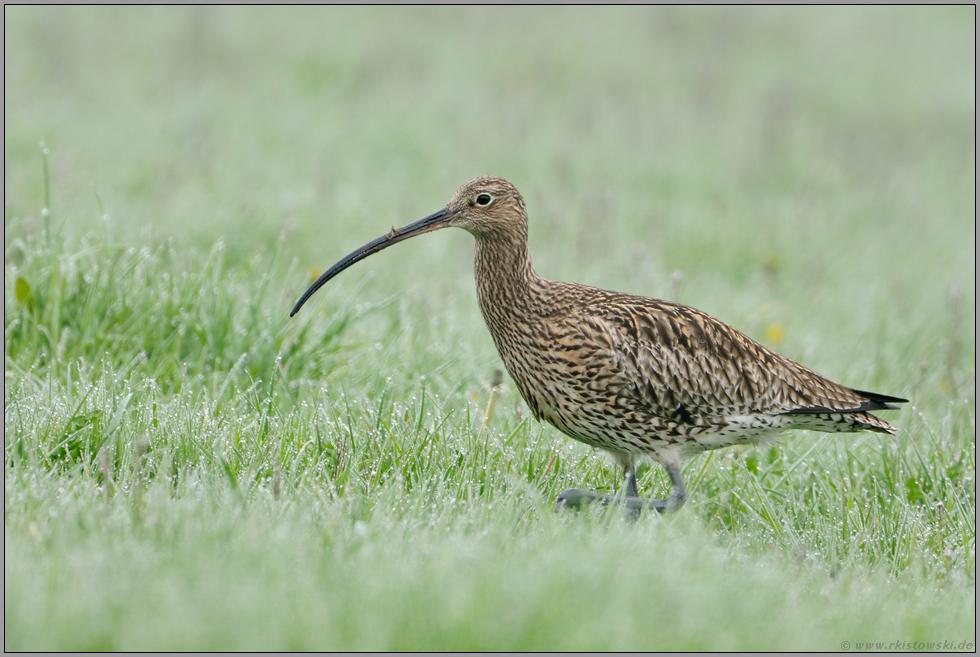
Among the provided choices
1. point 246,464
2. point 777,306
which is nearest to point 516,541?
point 246,464

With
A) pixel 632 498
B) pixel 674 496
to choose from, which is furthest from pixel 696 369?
pixel 632 498

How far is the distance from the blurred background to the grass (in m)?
0.05

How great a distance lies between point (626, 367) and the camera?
181 inches

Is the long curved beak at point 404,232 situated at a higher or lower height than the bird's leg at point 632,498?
higher

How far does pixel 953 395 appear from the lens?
6535mm

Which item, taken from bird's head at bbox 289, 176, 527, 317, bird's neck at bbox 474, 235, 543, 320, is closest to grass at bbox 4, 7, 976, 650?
bird's neck at bbox 474, 235, 543, 320

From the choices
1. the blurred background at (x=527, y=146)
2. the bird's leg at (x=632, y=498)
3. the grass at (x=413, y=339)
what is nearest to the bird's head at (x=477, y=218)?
the grass at (x=413, y=339)

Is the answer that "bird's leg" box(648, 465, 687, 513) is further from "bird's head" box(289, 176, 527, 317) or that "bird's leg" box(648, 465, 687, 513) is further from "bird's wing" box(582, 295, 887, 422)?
"bird's head" box(289, 176, 527, 317)

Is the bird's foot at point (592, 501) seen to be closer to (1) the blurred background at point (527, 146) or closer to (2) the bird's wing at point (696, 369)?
(2) the bird's wing at point (696, 369)

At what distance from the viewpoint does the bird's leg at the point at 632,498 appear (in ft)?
13.7

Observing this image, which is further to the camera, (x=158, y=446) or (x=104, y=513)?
(x=158, y=446)

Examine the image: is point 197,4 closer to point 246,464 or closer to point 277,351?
point 277,351

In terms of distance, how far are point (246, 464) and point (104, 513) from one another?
805 millimetres

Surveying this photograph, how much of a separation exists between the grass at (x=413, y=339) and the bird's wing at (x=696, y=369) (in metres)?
0.38
